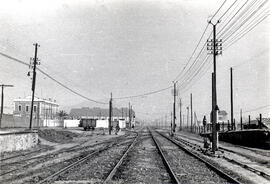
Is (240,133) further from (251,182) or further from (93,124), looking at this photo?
(93,124)

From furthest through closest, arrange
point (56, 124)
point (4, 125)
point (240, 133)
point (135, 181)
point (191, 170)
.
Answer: point (56, 124) → point (4, 125) → point (240, 133) → point (191, 170) → point (135, 181)

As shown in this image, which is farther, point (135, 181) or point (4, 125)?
point (4, 125)

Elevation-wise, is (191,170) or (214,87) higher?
(214,87)

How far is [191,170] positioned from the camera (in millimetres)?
13438

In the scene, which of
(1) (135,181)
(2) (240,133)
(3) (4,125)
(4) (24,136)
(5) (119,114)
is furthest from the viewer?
(5) (119,114)

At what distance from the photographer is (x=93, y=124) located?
7381cm

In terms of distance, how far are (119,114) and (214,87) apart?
533 ft

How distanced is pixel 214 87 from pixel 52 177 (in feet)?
47.8

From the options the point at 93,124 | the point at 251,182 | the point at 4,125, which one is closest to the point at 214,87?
the point at 251,182

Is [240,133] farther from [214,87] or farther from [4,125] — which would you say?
[4,125]

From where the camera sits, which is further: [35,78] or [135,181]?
[35,78]

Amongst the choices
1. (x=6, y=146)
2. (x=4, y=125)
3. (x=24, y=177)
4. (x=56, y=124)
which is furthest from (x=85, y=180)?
(x=56, y=124)

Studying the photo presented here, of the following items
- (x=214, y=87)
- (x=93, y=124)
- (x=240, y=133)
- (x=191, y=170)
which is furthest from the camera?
(x=93, y=124)

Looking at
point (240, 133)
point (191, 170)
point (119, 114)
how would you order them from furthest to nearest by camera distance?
point (119, 114)
point (240, 133)
point (191, 170)
